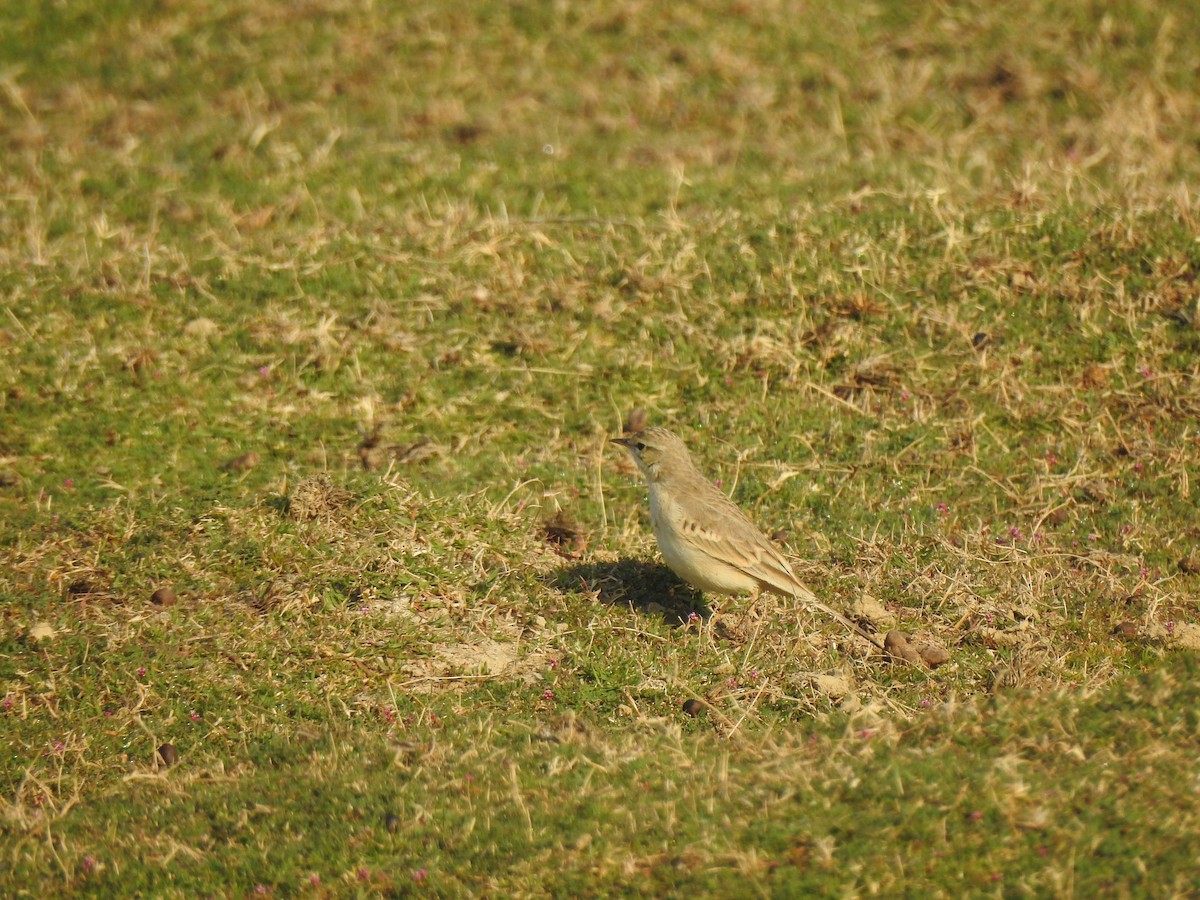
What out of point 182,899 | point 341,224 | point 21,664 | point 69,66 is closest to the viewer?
point 182,899

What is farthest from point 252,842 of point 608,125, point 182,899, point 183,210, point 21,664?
point 608,125

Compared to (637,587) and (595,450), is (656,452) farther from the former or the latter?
(595,450)

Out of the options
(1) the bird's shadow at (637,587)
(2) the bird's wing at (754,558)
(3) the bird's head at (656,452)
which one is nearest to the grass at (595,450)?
(1) the bird's shadow at (637,587)

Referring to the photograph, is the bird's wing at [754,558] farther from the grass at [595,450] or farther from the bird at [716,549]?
the grass at [595,450]

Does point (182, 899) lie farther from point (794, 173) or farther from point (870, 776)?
point (794, 173)

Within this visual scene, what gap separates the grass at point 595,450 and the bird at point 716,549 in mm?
289

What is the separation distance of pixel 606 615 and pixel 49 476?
14.3ft

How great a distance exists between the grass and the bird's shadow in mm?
40

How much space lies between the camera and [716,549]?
346 inches

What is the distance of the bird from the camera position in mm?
8797

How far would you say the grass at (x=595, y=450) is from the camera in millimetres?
6758

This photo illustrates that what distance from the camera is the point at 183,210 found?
549 inches

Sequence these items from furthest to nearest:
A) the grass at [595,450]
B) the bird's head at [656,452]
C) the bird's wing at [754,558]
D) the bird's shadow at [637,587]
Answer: the bird's head at [656,452] < the bird's shadow at [637,587] < the bird's wing at [754,558] < the grass at [595,450]

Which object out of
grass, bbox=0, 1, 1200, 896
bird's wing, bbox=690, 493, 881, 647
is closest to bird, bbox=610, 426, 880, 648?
bird's wing, bbox=690, 493, 881, 647
